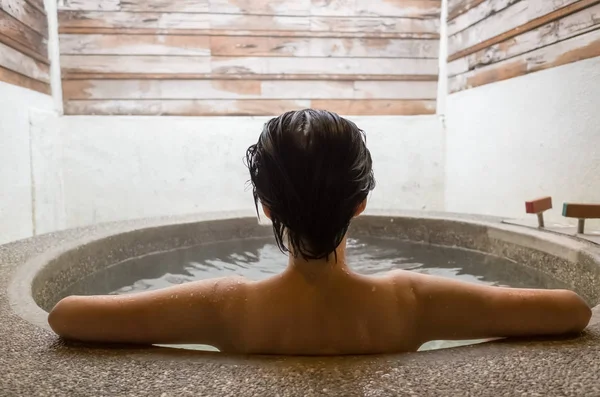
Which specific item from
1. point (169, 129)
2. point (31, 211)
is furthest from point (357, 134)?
point (169, 129)

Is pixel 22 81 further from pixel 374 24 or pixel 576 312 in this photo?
pixel 576 312

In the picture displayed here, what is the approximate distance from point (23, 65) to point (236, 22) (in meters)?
1.70

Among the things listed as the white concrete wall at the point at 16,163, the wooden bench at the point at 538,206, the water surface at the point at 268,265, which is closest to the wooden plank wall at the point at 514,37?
the wooden bench at the point at 538,206

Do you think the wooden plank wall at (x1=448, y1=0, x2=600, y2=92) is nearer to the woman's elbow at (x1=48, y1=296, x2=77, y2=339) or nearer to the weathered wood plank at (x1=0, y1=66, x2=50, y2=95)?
the woman's elbow at (x1=48, y1=296, x2=77, y2=339)

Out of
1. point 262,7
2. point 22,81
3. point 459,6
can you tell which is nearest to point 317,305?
point 22,81

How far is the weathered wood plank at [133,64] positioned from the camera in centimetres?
398

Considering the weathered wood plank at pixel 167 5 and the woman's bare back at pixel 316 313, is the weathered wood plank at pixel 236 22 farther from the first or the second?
the woman's bare back at pixel 316 313

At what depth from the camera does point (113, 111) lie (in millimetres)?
4047

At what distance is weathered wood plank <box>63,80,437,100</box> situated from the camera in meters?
4.03

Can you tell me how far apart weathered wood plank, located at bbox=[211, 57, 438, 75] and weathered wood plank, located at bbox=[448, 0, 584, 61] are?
34 centimetres

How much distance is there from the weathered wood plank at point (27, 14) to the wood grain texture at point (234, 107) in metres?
0.62

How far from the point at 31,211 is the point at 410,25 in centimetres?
352

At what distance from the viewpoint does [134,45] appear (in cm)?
402

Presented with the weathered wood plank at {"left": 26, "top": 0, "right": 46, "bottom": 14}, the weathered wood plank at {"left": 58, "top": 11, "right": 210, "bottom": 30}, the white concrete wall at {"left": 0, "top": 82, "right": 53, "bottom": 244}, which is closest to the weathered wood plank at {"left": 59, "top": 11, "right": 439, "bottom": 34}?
the weathered wood plank at {"left": 58, "top": 11, "right": 210, "bottom": 30}
